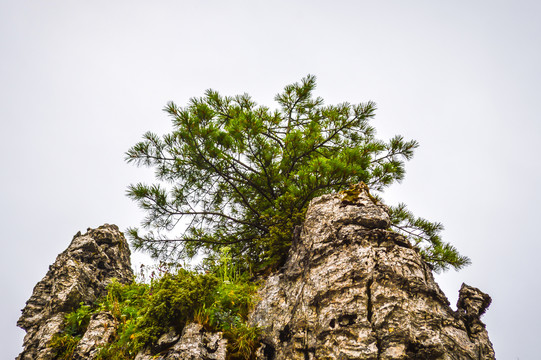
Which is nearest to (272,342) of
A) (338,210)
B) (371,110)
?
(338,210)

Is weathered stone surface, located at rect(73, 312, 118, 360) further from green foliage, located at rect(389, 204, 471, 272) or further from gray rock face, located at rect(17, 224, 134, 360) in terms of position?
green foliage, located at rect(389, 204, 471, 272)

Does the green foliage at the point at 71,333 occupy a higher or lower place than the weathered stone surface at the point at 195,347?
higher

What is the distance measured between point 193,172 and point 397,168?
15.9 ft

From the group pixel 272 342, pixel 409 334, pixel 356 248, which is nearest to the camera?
pixel 409 334

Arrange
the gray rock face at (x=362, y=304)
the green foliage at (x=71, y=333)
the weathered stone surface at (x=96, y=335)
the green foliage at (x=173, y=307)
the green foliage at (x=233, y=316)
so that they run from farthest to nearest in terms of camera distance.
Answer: the green foliage at (x=71, y=333), the weathered stone surface at (x=96, y=335), the green foliage at (x=173, y=307), the green foliage at (x=233, y=316), the gray rock face at (x=362, y=304)

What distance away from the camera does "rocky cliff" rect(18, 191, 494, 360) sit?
364cm

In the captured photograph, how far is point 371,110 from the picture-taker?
7.45m

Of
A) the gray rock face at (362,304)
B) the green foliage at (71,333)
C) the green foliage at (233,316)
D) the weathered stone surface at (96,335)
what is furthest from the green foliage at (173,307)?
the green foliage at (71,333)

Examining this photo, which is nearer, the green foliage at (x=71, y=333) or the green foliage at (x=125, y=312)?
the green foliage at (x=125, y=312)

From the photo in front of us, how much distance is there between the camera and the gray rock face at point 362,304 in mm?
3607

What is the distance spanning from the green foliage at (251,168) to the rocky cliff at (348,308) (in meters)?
0.93

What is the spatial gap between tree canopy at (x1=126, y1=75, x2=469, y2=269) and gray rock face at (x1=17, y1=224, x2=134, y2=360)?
1.00 m

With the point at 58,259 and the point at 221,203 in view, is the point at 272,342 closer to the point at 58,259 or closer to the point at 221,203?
the point at 221,203

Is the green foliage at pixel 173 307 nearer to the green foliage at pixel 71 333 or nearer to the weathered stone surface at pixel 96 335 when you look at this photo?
the weathered stone surface at pixel 96 335
